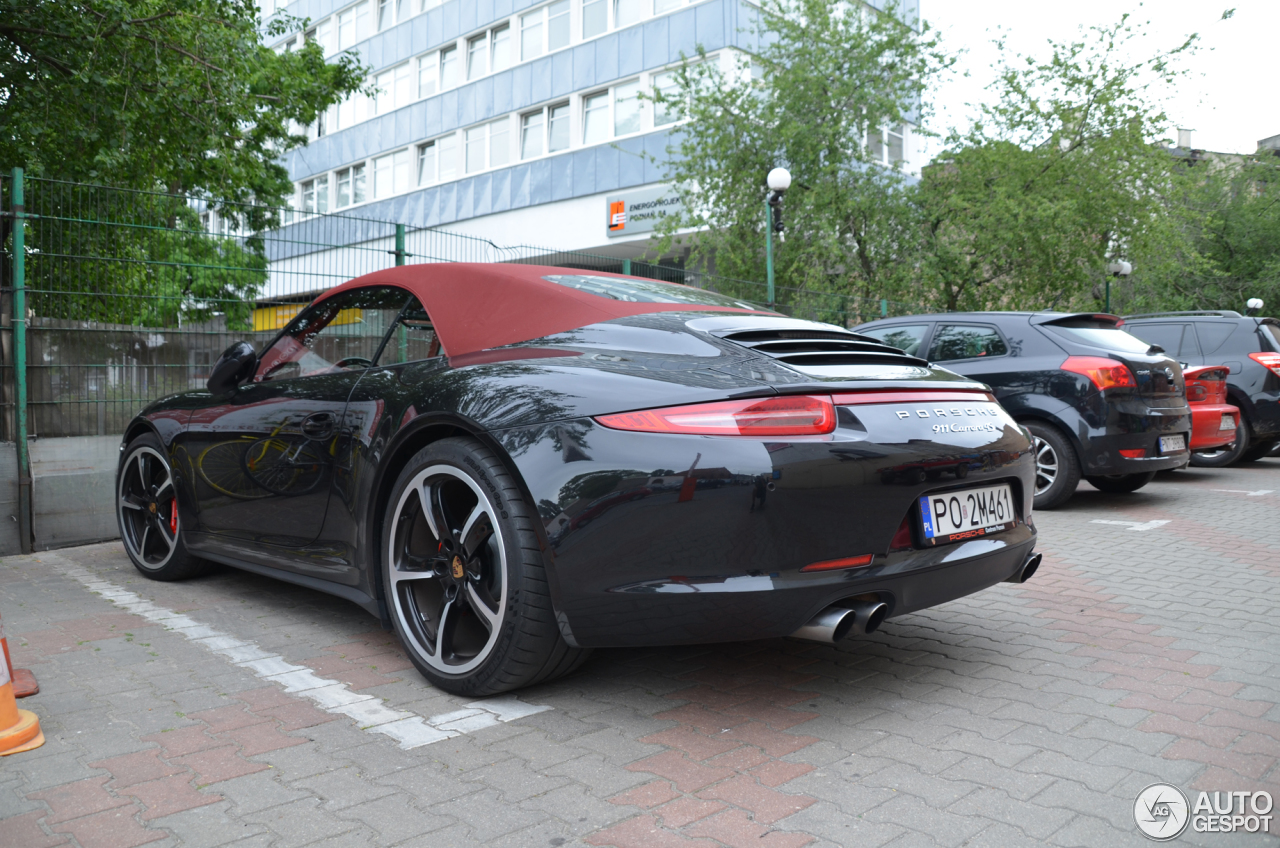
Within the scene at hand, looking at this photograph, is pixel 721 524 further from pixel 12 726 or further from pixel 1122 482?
pixel 1122 482

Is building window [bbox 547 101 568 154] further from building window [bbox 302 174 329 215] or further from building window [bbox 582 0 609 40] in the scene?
→ building window [bbox 302 174 329 215]

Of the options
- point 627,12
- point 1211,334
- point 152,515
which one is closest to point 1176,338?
point 1211,334

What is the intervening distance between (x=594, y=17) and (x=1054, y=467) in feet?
66.0

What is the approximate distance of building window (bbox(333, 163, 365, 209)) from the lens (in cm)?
3100

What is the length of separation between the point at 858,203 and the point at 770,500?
14.8 m

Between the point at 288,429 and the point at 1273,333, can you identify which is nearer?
the point at 288,429

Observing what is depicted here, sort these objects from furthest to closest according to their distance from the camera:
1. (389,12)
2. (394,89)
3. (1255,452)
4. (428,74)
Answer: (389,12)
(394,89)
(428,74)
(1255,452)

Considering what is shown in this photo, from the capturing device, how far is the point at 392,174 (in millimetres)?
29828

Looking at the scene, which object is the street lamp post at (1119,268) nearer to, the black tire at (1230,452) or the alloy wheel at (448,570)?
the black tire at (1230,452)

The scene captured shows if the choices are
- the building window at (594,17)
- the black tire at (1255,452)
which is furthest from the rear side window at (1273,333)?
the building window at (594,17)

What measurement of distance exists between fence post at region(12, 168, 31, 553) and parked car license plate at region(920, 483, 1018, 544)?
571 cm

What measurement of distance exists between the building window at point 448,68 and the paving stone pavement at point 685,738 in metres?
26.1

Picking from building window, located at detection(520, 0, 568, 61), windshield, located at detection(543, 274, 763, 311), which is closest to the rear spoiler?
windshield, located at detection(543, 274, 763, 311)

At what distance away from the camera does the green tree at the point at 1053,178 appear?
16734 millimetres
